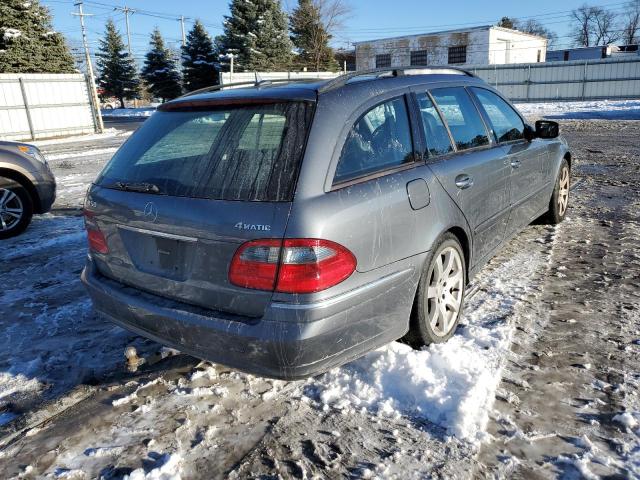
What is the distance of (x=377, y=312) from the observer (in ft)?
8.53

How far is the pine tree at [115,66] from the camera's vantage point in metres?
54.2

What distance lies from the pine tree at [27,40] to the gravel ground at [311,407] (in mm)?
30817

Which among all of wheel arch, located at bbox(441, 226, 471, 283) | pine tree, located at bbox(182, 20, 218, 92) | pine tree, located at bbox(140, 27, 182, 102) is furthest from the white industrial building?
wheel arch, located at bbox(441, 226, 471, 283)

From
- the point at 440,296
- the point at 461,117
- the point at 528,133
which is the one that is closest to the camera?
the point at 440,296

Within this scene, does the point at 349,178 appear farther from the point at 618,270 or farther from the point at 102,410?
the point at 618,270

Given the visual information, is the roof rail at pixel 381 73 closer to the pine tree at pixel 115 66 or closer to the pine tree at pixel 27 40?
the pine tree at pixel 27 40

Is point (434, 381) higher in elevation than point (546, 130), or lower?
lower

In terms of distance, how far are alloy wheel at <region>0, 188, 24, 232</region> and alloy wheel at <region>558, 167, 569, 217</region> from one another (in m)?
6.31

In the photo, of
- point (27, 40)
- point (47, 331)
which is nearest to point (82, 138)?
point (27, 40)

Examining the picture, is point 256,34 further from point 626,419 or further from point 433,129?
point 626,419

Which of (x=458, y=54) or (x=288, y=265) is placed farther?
(x=458, y=54)

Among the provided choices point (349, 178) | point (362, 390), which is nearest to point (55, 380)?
point (362, 390)

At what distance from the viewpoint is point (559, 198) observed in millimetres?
5699

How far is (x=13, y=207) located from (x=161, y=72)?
1771 inches
